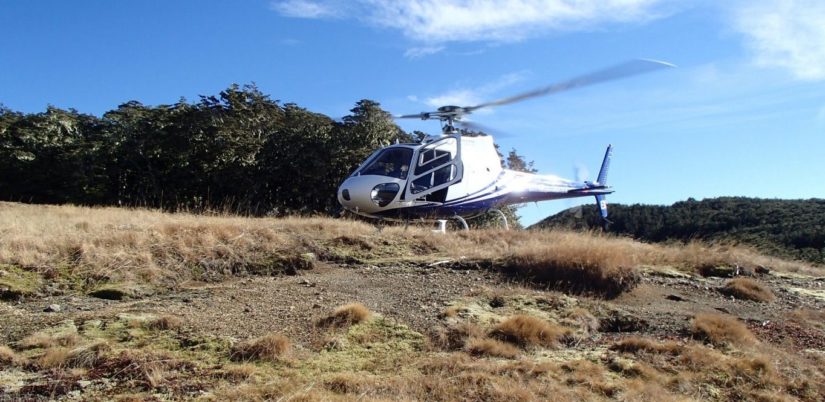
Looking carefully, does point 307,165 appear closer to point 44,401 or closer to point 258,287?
point 258,287

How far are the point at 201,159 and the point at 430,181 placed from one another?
28.9 feet

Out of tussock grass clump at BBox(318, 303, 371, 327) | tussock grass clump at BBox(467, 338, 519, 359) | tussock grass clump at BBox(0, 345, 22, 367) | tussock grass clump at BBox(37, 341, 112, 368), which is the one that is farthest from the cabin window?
tussock grass clump at BBox(0, 345, 22, 367)

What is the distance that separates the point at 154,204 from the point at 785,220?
26.7 meters

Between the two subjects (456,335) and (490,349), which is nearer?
(490,349)

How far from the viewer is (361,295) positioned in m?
6.35

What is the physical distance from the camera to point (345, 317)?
5.24 m

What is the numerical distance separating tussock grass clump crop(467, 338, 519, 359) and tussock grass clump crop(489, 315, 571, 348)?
0.78ft

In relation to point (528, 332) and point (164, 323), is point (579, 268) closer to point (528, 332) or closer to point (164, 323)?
point (528, 332)

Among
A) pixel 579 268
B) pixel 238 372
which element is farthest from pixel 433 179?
pixel 238 372

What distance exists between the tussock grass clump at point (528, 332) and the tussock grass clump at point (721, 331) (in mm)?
1316

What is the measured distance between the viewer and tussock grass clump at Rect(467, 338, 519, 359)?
189 inches

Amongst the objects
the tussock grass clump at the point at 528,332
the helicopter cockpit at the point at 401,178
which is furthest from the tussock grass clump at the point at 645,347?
the helicopter cockpit at the point at 401,178

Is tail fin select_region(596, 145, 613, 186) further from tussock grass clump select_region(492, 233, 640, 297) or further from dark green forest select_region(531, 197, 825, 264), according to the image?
tussock grass clump select_region(492, 233, 640, 297)

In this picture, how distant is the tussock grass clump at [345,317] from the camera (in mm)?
5160
